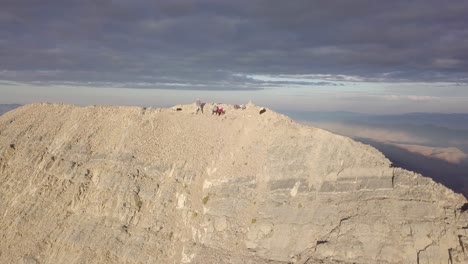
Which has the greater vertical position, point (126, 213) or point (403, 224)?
point (403, 224)

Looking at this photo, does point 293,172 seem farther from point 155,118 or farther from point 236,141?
point 155,118

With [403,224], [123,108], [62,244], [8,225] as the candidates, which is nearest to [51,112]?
[123,108]

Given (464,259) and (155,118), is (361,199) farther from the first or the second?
(155,118)

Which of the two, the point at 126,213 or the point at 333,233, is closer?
the point at 333,233

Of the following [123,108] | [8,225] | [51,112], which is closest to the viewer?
[8,225]

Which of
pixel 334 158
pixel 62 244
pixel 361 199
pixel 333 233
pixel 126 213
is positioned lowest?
pixel 62 244

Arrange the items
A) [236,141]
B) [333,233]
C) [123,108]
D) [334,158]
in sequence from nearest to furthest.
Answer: [333,233]
[334,158]
[236,141]
[123,108]
